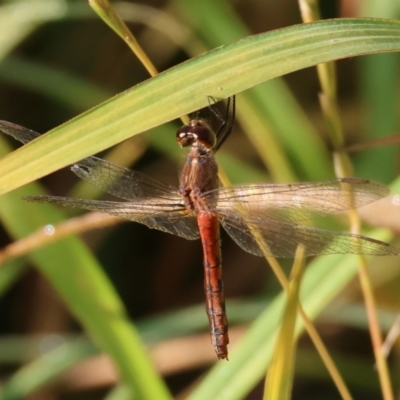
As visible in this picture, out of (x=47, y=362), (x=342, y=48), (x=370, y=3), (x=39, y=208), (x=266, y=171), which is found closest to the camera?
(x=342, y=48)

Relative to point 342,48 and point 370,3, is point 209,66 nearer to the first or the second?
point 342,48

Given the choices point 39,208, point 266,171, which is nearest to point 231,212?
point 39,208

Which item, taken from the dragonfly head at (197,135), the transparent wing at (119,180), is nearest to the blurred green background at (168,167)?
the transparent wing at (119,180)

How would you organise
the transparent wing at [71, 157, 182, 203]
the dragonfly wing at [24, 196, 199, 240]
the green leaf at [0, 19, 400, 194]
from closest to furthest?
the green leaf at [0, 19, 400, 194]
the dragonfly wing at [24, 196, 199, 240]
the transparent wing at [71, 157, 182, 203]

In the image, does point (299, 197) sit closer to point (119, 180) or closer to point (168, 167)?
point (119, 180)

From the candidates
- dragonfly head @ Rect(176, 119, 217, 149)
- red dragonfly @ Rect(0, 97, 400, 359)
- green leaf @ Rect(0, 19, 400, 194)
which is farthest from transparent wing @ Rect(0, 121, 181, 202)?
green leaf @ Rect(0, 19, 400, 194)

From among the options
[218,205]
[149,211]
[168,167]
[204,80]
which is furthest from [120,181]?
[168,167]

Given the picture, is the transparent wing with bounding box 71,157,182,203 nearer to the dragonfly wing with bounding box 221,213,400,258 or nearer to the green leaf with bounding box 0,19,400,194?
the dragonfly wing with bounding box 221,213,400,258
